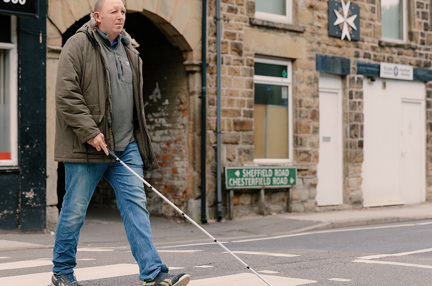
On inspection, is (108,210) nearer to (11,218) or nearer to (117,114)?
(11,218)

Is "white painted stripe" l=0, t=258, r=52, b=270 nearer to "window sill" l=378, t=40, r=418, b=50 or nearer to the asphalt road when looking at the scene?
the asphalt road

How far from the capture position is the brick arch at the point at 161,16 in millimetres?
12031

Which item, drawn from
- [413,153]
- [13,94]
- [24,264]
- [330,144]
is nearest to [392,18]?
[413,153]

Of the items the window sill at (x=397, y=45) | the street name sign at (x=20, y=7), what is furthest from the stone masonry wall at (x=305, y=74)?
the street name sign at (x=20, y=7)

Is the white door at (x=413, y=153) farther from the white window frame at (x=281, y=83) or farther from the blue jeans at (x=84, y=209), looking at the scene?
the blue jeans at (x=84, y=209)

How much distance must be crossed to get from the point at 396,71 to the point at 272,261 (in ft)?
36.5

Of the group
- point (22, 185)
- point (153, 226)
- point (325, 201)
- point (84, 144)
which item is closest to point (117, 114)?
point (84, 144)

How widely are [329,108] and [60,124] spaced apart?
1160 cm

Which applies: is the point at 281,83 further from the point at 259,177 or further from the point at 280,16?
the point at 259,177

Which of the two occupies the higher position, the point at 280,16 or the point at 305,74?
the point at 280,16

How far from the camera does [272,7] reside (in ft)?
51.2

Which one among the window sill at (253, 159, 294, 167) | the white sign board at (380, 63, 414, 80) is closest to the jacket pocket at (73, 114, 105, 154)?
the window sill at (253, 159, 294, 167)

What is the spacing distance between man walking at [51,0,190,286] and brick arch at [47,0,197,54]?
650 centimetres

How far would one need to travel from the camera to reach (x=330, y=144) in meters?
16.6
